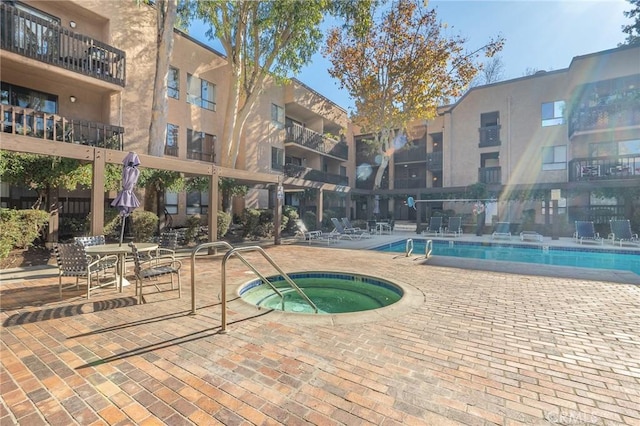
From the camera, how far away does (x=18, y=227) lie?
24.8 feet

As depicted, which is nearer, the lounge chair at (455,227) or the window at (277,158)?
the lounge chair at (455,227)

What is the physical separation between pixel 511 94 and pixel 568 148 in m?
5.56

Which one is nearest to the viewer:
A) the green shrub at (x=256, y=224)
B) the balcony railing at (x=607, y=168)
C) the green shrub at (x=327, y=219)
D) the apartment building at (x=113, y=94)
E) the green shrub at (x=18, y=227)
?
the green shrub at (x=18, y=227)

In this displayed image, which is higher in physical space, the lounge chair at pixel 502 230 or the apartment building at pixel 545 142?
the apartment building at pixel 545 142

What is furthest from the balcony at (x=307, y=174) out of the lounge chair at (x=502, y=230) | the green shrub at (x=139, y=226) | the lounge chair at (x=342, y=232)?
the lounge chair at (x=502, y=230)

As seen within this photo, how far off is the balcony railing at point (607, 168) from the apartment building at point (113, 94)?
A: 14.7 meters

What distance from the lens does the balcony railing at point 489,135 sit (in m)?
23.0

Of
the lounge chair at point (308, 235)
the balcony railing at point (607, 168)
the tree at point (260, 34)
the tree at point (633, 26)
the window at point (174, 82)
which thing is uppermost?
the tree at point (633, 26)

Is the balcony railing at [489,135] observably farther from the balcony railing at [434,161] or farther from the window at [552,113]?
the balcony railing at [434,161]

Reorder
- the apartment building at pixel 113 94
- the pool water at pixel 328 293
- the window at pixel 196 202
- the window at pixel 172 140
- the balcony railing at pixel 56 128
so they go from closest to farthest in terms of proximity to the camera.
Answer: the pool water at pixel 328 293
the balcony railing at pixel 56 128
the apartment building at pixel 113 94
the window at pixel 172 140
the window at pixel 196 202

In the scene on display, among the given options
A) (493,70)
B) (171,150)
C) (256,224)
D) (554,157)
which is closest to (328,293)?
(256,224)

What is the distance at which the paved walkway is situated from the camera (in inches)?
90.3

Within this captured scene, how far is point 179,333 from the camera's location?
368 centimetres

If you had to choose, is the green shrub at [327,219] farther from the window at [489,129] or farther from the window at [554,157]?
the window at [554,157]
